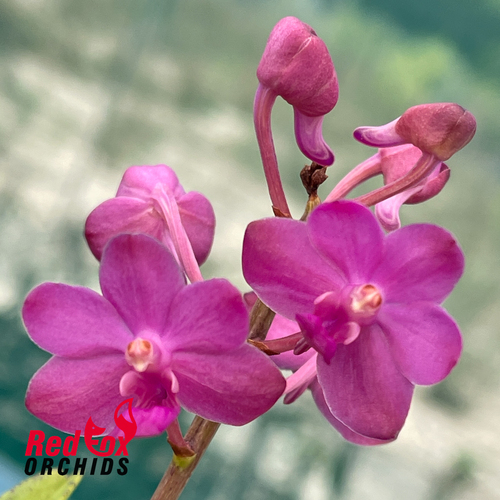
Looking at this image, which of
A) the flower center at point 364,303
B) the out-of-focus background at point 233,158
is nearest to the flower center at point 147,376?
the flower center at point 364,303

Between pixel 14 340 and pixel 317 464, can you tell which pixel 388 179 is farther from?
pixel 14 340

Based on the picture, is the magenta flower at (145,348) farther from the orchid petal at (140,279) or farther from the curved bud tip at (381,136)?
the curved bud tip at (381,136)

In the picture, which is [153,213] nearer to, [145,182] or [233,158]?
[145,182]

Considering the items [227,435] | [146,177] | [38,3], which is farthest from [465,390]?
[38,3]

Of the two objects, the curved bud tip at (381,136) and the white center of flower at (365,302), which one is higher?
the curved bud tip at (381,136)

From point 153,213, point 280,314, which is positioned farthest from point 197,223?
point 280,314
